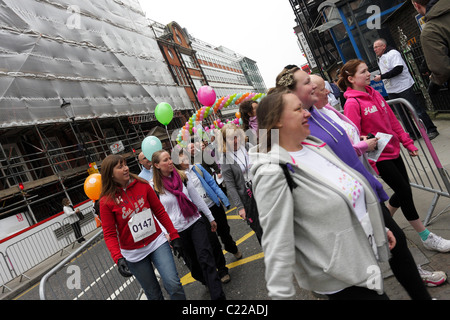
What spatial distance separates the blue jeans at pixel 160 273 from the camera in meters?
2.98

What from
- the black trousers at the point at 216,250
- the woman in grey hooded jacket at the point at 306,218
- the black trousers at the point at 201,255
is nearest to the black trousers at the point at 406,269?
the woman in grey hooded jacket at the point at 306,218

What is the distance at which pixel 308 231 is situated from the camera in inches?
61.6

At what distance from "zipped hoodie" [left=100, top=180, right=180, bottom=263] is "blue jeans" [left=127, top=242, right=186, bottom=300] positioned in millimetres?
167

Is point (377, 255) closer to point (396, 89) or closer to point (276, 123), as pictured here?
point (276, 123)

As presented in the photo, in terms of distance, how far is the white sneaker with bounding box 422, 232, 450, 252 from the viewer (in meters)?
2.70

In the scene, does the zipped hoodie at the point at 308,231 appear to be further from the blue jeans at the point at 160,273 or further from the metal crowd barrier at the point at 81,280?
the metal crowd barrier at the point at 81,280

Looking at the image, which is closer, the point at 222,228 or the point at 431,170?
the point at 431,170

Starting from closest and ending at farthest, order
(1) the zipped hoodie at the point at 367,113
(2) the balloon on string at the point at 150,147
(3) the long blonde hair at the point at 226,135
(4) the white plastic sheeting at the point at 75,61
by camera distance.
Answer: (1) the zipped hoodie at the point at 367,113 < (3) the long blonde hair at the point at 226,135 < (2) the balloon on string at the point at 150,147 < (4) the white plastic sheeting at the point at 75,61

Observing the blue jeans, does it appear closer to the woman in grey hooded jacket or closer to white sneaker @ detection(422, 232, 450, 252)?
the woman in grey hooded jacket

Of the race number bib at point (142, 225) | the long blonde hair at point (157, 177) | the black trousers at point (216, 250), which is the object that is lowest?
the black trousers at point (216, 250)

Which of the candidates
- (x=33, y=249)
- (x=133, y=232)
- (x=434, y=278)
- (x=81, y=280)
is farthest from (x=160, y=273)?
(x=33, y=249)

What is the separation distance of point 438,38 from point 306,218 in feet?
6.46

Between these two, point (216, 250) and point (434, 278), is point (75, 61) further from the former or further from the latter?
point (434, 278)
